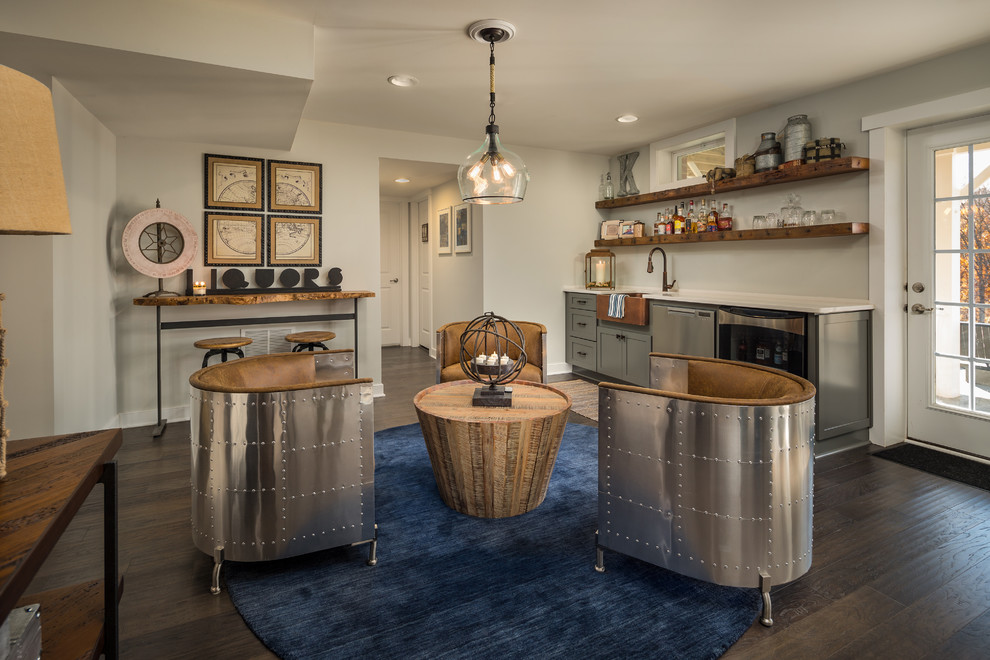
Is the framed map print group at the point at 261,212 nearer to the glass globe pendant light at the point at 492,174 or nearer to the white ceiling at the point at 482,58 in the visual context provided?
the white ceiling at the point at 482,58

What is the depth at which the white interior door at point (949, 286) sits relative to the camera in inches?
129

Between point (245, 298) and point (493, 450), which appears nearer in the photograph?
point (493, 450)

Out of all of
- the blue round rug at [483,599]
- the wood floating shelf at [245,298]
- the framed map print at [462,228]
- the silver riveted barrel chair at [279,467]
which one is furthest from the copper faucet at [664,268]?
the silver riveted barrel chair at [279,467]

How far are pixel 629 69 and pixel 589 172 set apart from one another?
2.49 m

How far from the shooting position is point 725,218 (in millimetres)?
4664

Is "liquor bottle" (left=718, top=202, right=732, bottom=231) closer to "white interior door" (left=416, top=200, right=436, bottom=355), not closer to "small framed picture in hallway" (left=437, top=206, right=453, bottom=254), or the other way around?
"small framed picture in hallway" (left=437, top=206, right=453, bottom=254)

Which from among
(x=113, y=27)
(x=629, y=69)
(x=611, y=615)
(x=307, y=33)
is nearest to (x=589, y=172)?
(x=629, y=69)

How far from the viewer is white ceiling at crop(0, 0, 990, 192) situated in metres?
2.65

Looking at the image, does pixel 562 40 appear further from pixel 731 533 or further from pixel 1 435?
pixel 1 435

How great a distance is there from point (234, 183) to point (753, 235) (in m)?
4.21

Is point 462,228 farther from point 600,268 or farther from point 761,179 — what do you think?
point 761,179

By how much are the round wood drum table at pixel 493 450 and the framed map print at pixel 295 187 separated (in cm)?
270

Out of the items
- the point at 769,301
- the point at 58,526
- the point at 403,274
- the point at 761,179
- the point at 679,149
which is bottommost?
the point at 58,526

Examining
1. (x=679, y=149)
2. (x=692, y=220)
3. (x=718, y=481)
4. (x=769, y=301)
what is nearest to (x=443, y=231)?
(x=679, y=149)
